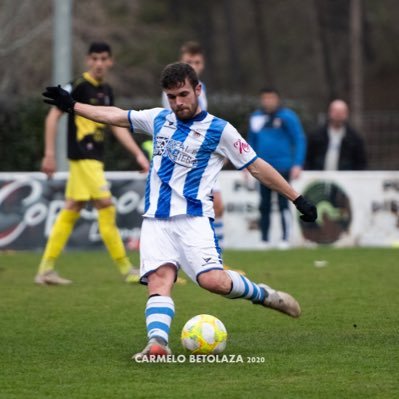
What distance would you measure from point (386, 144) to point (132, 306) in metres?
12.9

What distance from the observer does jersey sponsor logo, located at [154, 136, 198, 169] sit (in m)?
6.77

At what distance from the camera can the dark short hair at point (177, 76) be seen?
21.5 feet

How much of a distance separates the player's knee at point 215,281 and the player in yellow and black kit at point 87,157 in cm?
385

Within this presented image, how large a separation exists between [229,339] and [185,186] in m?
1.14

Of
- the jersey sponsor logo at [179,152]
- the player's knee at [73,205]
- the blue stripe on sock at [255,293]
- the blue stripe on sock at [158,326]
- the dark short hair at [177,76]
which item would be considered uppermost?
the dark short hair at [177,76]

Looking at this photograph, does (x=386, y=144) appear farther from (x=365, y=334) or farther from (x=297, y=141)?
(x=365, y=334)

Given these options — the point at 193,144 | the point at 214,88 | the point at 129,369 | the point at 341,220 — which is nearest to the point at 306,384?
the point at 129,369

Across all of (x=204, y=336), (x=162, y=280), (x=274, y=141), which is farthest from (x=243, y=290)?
(x=274, y=141)

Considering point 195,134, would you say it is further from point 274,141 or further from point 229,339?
point 274,141

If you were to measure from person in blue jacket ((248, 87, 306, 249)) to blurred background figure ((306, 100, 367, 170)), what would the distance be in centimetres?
90

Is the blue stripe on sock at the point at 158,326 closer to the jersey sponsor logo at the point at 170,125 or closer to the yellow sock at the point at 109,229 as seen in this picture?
the jersey sponsor logo at the point at 170,125

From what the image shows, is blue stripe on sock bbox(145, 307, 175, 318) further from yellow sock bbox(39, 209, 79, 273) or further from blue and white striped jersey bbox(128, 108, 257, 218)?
yellow sock bbox(39, 209, 79, 273)

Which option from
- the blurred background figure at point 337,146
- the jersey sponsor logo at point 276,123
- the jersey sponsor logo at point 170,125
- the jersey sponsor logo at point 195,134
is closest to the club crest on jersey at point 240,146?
the jersey sponsor logo at point 195,134

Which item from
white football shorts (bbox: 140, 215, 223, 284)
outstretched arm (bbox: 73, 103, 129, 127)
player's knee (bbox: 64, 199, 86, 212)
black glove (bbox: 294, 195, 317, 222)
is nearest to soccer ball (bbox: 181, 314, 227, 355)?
white football shorts (bbox: 140, 215, 223, 284)
